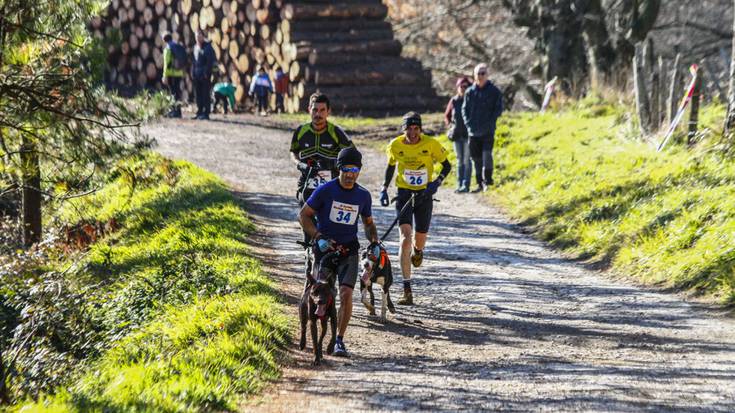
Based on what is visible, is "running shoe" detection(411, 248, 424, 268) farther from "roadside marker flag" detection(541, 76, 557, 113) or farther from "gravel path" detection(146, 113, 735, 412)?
"roadside marker flag" detection(541, 76, 557, 113)

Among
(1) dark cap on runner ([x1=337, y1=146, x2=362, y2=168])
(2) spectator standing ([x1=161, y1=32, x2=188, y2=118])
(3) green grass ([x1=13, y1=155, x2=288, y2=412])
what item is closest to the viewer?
(3) green grass ([x1=13, y1=155, x2=288, y2=412])

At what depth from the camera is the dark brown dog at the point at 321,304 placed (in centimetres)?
824

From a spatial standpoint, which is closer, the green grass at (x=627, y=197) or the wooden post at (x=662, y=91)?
the green grass at (x=627, y=197)

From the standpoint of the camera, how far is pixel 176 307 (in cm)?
1022

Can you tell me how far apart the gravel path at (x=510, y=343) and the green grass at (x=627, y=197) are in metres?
0.43

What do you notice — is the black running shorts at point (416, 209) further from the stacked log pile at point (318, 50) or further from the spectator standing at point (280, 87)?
the spectator standing at point (280, 87)

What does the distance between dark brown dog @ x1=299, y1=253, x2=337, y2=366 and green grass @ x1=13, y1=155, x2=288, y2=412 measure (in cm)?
40

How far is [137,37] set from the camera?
111 ft

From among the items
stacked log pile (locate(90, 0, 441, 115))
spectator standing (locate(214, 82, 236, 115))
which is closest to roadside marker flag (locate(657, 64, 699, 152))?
stacked log pile (locate(90, 0, 441, 115))

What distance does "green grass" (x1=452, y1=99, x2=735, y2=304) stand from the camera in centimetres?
1105

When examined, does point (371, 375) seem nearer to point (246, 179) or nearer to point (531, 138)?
point (246, 179)

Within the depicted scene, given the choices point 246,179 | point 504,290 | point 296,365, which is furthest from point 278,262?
point 246,179

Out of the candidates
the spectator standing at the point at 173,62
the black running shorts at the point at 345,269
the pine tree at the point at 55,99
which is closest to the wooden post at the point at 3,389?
the black running shorts at the point at 345,269

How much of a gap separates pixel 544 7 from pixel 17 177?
1498 cm
